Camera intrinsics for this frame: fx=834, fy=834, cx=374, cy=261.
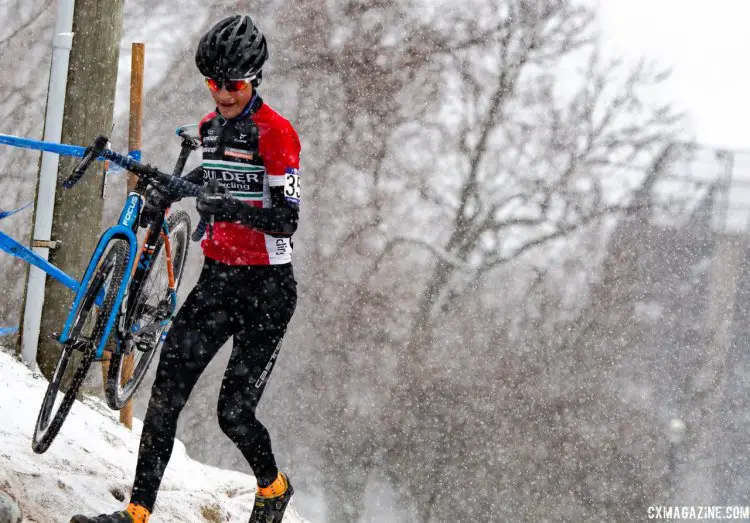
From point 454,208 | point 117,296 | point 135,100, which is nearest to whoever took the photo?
point 117,296

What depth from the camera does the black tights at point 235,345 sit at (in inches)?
129

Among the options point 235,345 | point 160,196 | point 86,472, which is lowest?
point 86,472

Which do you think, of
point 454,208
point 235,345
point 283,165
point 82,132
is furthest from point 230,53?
point 454,208

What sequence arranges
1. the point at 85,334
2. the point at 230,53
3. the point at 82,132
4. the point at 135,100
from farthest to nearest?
the point at 82,132, the point at 135,100, the point at 85,334, the point at 230,53

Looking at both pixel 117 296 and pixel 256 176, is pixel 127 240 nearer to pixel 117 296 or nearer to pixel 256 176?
pixel 117 296

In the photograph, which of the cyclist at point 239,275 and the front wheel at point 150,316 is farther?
the front wheel at point 150,316

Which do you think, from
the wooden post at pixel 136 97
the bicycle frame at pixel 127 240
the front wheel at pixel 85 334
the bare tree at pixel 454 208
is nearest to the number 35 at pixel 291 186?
the bicycle frame at pixel 127 240

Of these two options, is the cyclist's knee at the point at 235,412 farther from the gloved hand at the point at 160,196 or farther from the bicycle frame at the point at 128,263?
the gloved hand at the point at 160,196

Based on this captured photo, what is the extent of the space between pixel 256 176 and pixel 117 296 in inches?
34.1

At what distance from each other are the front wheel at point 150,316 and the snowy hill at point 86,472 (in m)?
0.41

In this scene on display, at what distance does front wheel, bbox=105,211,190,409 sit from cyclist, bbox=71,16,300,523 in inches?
25.0

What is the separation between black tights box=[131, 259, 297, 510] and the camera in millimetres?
3277

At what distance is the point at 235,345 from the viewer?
344 centimetres

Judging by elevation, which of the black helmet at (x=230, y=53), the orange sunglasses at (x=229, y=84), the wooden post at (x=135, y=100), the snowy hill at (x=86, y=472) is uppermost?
the wooden post at (x=135, y=100)
